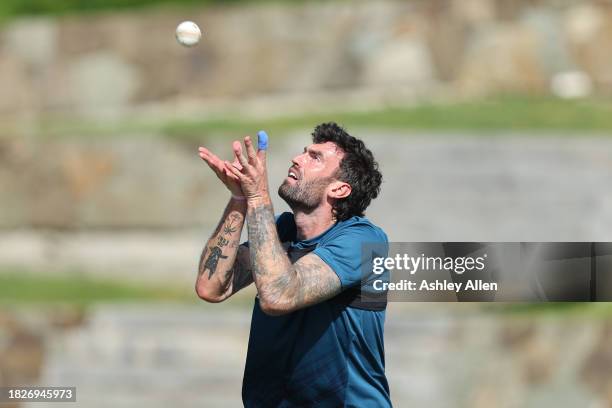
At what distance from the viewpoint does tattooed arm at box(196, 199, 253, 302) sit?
17.8 feet

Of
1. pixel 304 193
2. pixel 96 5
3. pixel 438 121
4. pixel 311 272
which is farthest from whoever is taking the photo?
pixel 96 5

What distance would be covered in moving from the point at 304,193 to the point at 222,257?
527mm

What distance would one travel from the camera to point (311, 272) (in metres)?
4.94

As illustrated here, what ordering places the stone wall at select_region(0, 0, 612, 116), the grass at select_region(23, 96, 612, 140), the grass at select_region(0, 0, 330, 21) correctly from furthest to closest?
the grass at select_region(0, 0, 330, 21) < the stone wall at select_region(0, 0, 612, 116) < the grass at select_region(23, 96, 612, 140)

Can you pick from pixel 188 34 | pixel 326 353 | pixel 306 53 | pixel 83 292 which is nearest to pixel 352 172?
pixel 326 353

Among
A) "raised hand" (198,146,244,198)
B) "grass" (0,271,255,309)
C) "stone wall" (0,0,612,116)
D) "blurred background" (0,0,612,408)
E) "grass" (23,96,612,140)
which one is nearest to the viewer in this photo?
"raised hand" (198,146,244,198)

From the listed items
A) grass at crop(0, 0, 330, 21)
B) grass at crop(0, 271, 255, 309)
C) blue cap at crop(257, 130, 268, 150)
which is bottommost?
blue cap at crop(257, 130, 268, 150)

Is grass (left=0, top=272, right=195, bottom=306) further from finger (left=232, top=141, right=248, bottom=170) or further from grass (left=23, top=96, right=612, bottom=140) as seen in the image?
finger (left=232, top=141, right=248, bottom=170)

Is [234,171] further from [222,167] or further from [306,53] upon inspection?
[306,53]

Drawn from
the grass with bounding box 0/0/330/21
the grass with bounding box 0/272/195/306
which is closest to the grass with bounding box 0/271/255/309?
the grass with bounding box 0/272/195/306

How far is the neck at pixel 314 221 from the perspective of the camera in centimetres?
538

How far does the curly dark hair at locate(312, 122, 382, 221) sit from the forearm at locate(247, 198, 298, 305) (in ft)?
1.69

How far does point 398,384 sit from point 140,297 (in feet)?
9.44

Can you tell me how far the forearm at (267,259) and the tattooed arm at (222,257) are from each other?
1.20 ft
